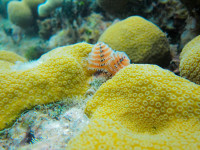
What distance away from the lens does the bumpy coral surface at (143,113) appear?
1.60 metres

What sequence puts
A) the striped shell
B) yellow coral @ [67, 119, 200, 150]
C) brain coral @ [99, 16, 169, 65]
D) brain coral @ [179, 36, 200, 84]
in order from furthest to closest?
brain coral @ [99, 16, 169, 65]
the striped shell
brain coral @ [179, 36, 200, 84]
yellow coral @ [67, 119, 200, 150]

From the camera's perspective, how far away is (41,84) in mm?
2482

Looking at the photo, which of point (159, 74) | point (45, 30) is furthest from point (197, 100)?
point (45, 30)

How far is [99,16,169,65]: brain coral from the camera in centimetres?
429

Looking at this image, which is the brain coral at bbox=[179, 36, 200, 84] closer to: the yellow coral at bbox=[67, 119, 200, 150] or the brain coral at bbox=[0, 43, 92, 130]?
the yellow coral at bbox=[67, 119, 200, 150]

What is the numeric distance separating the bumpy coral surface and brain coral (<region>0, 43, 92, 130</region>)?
0.73m

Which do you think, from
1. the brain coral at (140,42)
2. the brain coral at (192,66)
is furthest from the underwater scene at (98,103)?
the brain coral at (140,42)

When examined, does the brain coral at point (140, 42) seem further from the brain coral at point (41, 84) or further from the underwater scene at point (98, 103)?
the brain coral at point (41, 84)

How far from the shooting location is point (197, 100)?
1866 mm

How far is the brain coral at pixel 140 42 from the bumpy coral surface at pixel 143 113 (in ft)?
6.77

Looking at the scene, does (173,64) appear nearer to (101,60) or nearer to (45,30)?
(101,60)

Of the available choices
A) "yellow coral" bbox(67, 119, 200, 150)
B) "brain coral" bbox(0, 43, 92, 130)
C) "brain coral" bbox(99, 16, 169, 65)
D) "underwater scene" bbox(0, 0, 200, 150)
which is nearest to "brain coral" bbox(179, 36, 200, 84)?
"underwater scene" bbox(0, 0, 200, 150)

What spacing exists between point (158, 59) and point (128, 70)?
2621mm

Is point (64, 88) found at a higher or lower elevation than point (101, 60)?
lower
